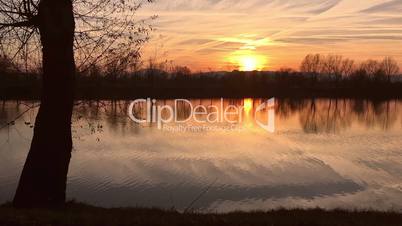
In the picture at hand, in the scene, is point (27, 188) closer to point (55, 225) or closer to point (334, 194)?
point (55, 225)

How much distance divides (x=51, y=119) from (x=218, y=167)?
1192cm

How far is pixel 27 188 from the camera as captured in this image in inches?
340

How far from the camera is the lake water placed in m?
14.1

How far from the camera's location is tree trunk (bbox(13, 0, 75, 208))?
8.59m

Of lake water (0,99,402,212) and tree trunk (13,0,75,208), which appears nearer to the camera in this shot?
tree trunk (13,0,75,208)

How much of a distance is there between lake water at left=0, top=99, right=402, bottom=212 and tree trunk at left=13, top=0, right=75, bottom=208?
89cm

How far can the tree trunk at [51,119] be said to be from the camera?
8.59 metres

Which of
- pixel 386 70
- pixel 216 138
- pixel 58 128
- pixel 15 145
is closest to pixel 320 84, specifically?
pixel 386 70

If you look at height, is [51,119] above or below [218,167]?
above

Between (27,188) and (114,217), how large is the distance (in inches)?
106

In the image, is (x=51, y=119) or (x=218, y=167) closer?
(x=51, y=119)

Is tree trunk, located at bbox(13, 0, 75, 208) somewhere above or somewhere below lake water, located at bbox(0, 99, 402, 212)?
above

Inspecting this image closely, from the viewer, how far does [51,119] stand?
28.4 ft

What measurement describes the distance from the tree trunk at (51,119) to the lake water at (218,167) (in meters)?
0.89
